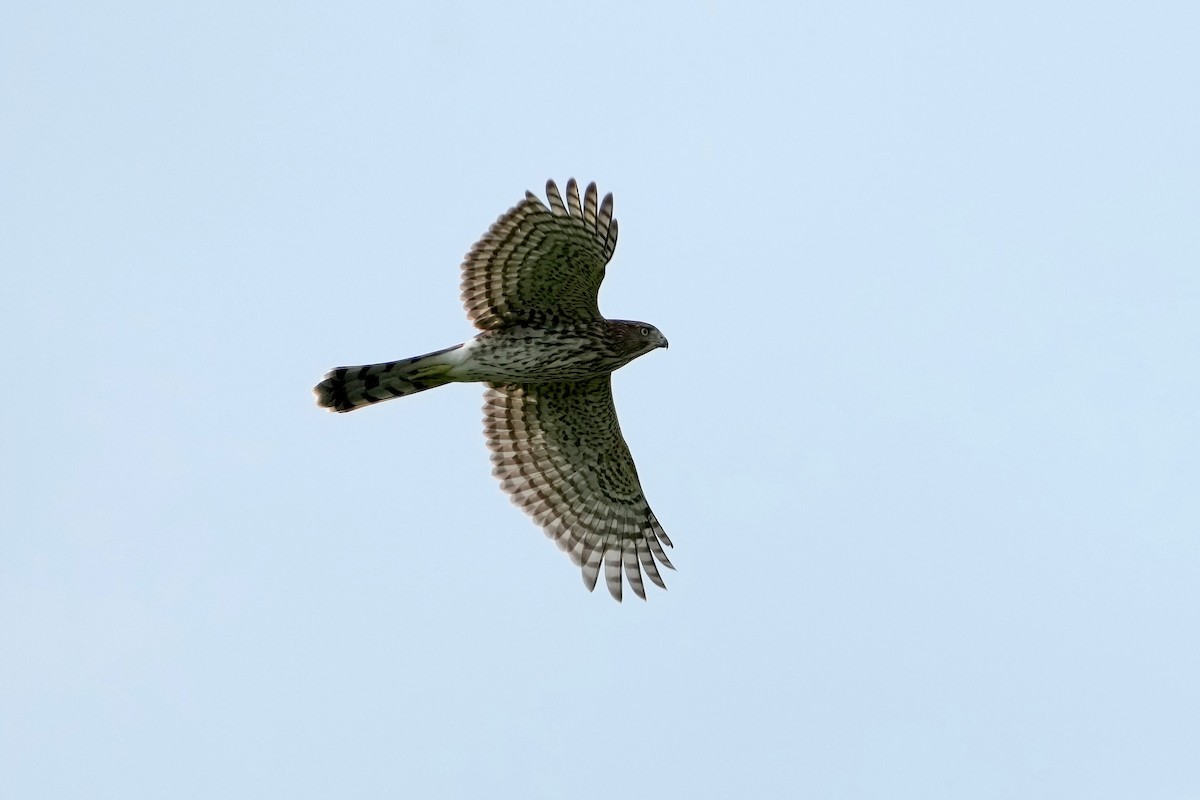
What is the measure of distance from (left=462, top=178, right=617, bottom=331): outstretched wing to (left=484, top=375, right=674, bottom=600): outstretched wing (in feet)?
3.75

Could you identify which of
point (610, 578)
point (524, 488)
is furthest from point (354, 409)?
point (610, 578)

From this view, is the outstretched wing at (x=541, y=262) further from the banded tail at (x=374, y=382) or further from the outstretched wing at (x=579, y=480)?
the outstretched wing at (x=579, y=480)

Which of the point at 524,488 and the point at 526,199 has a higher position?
the point at 526,199

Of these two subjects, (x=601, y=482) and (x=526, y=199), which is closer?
(x=526, y=199)

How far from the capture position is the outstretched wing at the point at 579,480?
15.7 meters

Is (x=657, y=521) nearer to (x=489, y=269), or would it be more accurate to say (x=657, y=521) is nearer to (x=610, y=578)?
(x=610, y=578)

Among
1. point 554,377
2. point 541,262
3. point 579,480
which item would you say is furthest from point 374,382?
point 579,480

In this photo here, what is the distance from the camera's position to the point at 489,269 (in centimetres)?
1450

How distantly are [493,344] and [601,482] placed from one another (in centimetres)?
219

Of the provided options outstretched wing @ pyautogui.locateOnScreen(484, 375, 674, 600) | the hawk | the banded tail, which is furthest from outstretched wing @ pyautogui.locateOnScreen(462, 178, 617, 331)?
outstretched wing @ pyautogui.locateOnScreen(484, 375, 674, 600)

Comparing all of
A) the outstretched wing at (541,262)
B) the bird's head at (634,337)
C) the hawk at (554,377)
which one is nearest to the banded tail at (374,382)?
the hawk at (554,377)

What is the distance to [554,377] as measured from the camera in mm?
14969

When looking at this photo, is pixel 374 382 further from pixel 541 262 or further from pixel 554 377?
pixel 541 262

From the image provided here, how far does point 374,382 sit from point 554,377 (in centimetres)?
165
